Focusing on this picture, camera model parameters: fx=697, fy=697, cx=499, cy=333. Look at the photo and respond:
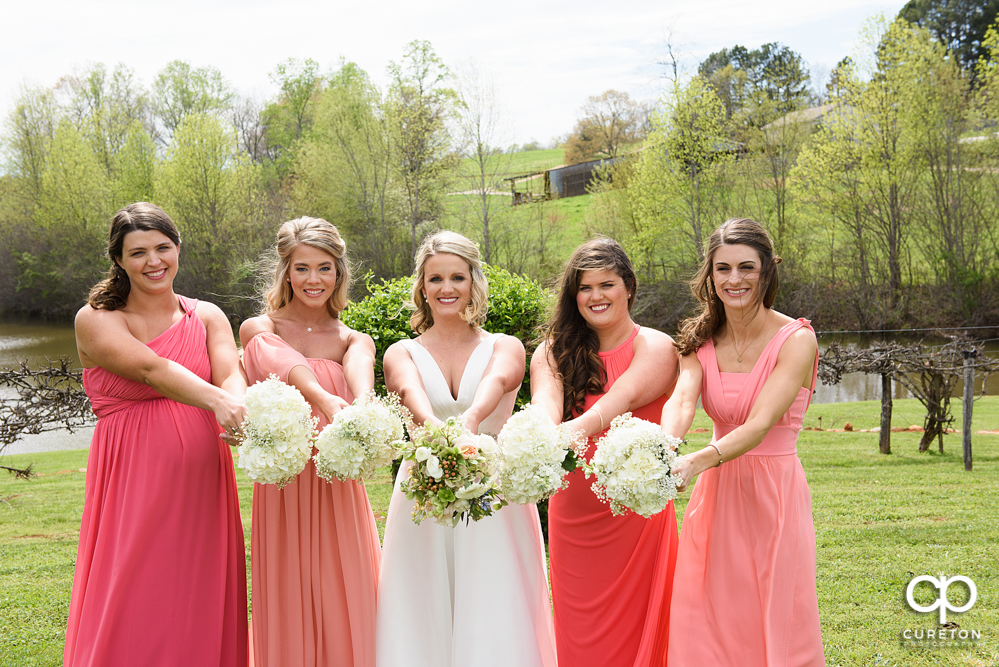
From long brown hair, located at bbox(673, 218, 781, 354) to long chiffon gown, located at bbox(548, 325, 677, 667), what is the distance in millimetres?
370

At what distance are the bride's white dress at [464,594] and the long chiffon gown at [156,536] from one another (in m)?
1.01

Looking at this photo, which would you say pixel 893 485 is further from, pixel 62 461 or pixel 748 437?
pixel 62 461

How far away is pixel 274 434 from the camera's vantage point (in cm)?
353

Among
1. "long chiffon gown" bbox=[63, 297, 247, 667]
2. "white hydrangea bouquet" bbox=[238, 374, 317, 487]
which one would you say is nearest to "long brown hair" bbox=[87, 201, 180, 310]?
"long chiffon gown" bbox=[63, 297, 247, 667]

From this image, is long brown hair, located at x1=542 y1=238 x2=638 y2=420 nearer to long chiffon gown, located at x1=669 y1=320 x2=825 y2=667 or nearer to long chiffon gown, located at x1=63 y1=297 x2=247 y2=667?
long chiffon gown, located at x1=669 y1=320 x2=825 y2=667

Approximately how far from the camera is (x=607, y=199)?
41000 mm

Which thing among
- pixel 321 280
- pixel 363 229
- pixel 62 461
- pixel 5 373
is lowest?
pixel 62 461

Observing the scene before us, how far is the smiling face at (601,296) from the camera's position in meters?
4.22

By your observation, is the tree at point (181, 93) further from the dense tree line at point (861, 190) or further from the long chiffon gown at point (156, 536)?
the long chiffon gown at point (156, 536)

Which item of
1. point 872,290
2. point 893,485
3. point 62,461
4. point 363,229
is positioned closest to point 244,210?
point 363,229

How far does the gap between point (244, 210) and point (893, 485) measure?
38.7 metres

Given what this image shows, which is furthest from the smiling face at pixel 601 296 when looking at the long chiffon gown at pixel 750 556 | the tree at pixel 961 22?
the tree at pixel 961 22

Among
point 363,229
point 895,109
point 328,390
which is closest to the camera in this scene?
point 328,390

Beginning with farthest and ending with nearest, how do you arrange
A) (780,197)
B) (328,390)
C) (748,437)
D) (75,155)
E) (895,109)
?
(75,155), (780,197), (895,109), (328,390), (748,437)
